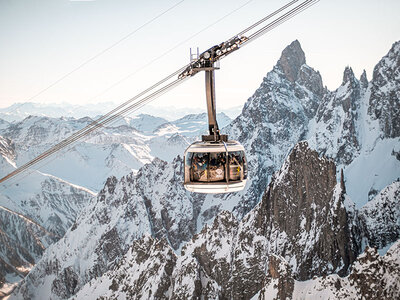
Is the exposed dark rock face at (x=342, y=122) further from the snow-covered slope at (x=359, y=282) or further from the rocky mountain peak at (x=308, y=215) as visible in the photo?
the snow-covered slope at (x=359, y=282)

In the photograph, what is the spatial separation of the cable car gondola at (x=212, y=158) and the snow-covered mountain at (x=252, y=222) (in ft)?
210

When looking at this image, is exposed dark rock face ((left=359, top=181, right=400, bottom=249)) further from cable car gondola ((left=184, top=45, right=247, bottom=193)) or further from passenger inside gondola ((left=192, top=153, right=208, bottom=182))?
passenger inside gondola ((left=192, top=153, right=208, bottom=182))

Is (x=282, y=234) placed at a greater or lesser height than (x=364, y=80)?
lesser

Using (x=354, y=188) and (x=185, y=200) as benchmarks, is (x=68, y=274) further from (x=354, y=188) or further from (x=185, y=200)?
(x=354, y=188)

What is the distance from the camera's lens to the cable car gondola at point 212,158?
12.3 metres

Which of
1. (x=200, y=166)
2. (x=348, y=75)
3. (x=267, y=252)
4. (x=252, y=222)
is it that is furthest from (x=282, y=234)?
(x=200, y=166)

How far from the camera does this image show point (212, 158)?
12.7m

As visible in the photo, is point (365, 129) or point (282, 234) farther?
point (365, 129)

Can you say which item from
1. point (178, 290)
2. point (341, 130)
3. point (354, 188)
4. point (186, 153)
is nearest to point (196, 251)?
point (178, 290)

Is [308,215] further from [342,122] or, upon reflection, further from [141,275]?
[342,122]

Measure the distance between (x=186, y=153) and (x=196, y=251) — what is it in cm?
10831

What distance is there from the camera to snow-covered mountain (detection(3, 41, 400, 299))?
100 m

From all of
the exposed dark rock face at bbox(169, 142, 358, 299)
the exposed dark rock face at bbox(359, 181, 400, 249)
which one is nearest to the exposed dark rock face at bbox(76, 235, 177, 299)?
the exposed dark rock face at bbox(169, 142, 358, 299)

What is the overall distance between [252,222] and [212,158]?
113 meters
